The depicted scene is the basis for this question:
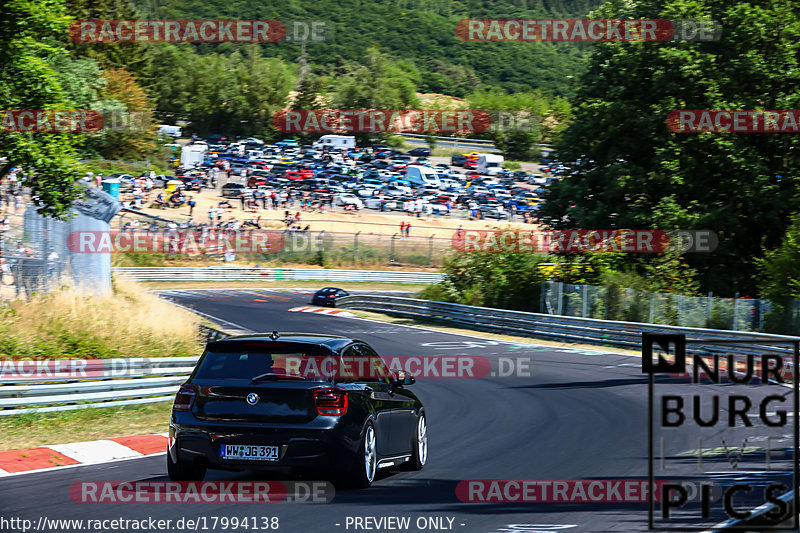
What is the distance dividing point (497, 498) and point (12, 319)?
1359 cm

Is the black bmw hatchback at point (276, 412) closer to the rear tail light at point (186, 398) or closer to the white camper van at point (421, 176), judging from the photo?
the rear tail light at point (186, 398)

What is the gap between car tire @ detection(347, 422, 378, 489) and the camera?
8.90 m

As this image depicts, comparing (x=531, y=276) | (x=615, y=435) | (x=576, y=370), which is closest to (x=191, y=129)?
(x=531, y=276)

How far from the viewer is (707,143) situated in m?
33.6

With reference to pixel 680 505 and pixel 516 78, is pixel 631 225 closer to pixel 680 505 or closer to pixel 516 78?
pixel 680 505

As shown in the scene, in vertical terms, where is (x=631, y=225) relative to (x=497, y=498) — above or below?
above

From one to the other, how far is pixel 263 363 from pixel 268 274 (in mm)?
49306

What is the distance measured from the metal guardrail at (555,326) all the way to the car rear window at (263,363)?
16501 millimetres

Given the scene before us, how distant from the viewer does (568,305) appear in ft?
112

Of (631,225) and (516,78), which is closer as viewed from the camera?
(631,225)

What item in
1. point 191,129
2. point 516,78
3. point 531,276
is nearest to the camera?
point 531,276

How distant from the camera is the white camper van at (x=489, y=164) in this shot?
323 feet

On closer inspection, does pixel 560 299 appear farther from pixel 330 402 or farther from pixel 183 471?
pixel 183 471

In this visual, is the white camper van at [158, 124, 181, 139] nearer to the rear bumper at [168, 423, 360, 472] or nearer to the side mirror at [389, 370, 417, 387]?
the side mirror at [389, 370, 417, 387]
